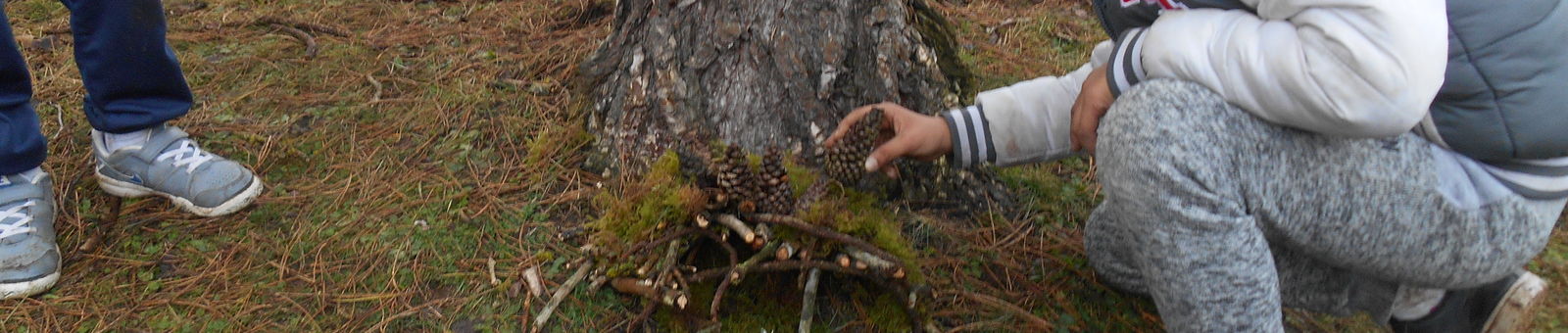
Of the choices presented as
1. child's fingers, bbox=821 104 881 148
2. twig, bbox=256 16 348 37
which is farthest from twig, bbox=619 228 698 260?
twig, bbox=256 16 348 37

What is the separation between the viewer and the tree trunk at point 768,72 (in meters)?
2.14

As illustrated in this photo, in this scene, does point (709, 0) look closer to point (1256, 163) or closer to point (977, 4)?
point (1256, 163)

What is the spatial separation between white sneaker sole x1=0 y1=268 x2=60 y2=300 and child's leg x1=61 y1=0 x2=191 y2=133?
408 mm

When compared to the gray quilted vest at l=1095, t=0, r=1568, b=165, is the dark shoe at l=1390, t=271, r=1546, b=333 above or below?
below

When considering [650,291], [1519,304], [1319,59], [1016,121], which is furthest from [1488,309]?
[650,291]

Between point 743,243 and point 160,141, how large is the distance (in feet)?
5.19

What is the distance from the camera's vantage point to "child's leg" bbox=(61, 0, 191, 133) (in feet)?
6.85

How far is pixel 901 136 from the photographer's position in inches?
75.5

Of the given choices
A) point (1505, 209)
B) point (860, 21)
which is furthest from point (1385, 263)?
point (860, 21)

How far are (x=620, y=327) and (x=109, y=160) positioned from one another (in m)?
1.43

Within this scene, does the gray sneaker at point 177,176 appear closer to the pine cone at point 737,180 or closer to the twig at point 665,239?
the twig at point 665,239

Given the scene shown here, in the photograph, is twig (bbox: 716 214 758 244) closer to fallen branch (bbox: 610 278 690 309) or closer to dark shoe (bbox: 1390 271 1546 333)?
fallen branch (bbox: 610 278 690 309)

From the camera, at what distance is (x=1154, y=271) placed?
168cm

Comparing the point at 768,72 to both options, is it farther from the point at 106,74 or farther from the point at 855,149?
the point at 106,74
